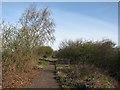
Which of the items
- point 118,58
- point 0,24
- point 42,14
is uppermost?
point 42,14

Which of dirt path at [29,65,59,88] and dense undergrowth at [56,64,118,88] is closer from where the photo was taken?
dense undergrowth at [56,64,118,88]

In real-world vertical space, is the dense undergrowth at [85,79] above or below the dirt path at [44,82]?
above

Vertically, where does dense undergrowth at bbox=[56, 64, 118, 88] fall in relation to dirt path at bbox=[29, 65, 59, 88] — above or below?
above

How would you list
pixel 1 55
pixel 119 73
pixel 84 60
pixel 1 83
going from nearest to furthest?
pixel 1 83 → pixel 1 55 → pixel 119 73 → pixel 84 60

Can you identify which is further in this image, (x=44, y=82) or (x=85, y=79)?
(x=44, y=82)

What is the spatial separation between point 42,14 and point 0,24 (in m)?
21.9

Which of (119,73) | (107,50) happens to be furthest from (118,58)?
(107,50)

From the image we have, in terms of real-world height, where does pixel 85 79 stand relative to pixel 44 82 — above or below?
above

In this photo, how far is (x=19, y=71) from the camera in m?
17.2

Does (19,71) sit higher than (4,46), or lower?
lower

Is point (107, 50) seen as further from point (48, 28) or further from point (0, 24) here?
point (48, 28)

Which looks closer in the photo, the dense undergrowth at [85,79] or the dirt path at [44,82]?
the dense undergrowth at [85,79]

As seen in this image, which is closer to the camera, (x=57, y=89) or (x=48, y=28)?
(x=57, y=89)

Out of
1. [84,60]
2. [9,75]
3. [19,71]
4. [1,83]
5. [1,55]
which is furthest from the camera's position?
[84,60]
